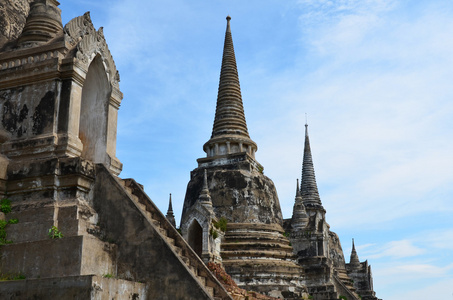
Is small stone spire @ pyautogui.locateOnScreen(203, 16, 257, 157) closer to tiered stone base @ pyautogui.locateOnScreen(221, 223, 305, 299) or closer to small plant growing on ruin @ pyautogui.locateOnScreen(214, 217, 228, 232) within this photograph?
small plant growing on ruin @ pyautogui.locateOnScreen(214, 217, 228, 232)

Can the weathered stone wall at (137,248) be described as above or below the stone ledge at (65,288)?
above

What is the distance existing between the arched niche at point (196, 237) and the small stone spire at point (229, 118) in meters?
5.57

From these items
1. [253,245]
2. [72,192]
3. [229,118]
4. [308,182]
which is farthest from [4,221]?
[308,182]

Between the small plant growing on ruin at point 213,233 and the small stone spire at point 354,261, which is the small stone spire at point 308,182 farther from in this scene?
the small plant growing on ruin at point 213,233

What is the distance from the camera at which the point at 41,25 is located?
12977mm

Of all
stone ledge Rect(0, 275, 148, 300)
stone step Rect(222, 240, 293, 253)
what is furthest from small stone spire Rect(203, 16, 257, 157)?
stone ledge Rect(0, 275, 148, 300)

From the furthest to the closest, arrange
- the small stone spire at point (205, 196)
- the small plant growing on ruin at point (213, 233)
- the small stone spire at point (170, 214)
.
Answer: the small stone spire at point (170, 214), the small stone spire at point (205, 196), the small plant growing on ruin at point (213, 233)

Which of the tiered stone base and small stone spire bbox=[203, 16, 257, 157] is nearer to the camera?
the tiered stone base

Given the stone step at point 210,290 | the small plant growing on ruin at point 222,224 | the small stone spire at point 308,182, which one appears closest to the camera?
the stone step at point 210,290

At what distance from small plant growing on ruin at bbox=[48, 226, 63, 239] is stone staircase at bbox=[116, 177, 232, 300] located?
4.91 ft

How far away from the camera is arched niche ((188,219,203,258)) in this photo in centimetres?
2608

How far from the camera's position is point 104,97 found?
13281mm

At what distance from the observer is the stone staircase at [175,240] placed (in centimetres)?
1091

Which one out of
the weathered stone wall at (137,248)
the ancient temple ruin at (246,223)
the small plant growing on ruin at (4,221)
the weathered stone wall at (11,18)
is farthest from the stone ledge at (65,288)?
the ancient temple ruin at (246,223)
